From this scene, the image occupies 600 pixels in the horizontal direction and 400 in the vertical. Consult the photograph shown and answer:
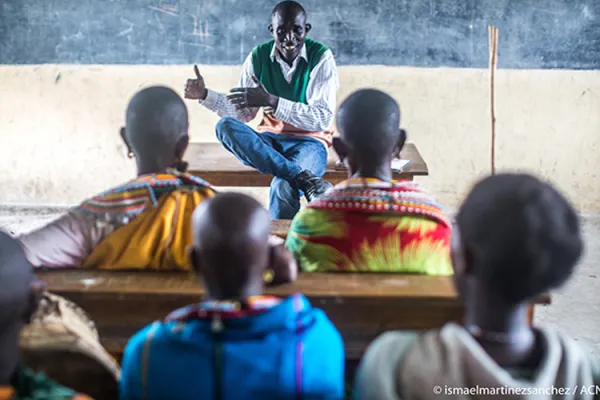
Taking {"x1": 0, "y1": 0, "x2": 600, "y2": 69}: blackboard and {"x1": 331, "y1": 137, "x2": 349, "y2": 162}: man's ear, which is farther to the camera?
{"x1": 0, "y1": 0, "x2": 600, "y2": 69}: blackboard

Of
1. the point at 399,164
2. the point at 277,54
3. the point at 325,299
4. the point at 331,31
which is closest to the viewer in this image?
the point at 325,299

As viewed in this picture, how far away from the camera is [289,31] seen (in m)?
3.76

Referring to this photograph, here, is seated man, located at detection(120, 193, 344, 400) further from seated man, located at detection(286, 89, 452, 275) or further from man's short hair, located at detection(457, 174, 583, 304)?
seated man, located at detection(286, 89, 452, 275)

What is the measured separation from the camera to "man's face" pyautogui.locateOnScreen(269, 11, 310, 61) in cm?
372

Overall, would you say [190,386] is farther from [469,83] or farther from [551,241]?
[469,83]

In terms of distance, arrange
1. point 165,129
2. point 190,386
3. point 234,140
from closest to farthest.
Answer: point 190,386 < point 165,129 < point 234,140

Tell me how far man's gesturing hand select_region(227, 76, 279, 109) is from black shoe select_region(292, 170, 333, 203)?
0.44m

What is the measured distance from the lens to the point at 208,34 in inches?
197

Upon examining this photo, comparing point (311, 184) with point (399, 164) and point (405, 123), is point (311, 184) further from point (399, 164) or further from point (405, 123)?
point (405, 123)

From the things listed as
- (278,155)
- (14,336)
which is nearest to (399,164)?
(278,155)

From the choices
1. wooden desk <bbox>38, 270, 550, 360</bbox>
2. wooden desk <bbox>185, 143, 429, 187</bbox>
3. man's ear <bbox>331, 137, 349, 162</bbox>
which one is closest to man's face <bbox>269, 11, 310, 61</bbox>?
wooden desk <bbox>185, 143, 429, 187</bbox>

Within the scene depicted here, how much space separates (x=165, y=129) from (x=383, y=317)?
82 cm

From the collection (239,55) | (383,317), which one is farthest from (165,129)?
(239,55)

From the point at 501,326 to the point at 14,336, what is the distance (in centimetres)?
79
